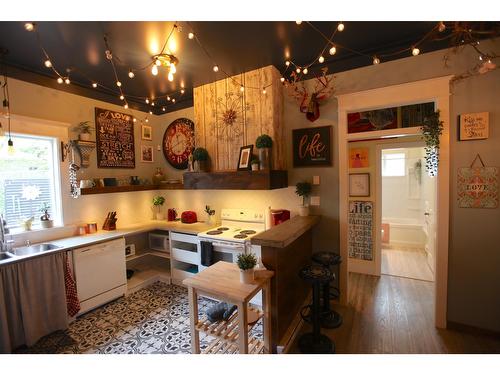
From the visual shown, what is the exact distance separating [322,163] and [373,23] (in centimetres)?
133

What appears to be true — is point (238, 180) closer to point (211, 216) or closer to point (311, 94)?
point (211, 216)

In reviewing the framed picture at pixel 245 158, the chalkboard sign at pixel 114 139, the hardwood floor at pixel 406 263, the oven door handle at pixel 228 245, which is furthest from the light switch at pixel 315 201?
the chalkboard sign at pixel 114 139

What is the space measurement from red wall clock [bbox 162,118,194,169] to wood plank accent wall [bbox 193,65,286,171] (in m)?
0.66

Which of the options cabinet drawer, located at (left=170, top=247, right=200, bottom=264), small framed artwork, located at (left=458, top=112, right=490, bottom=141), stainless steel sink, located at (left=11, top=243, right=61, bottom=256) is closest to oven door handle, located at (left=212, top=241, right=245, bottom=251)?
cabinet drawer, located at (left=170, top=247, right=200, bottom=264)

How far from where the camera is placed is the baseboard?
202cm

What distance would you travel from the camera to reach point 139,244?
11.7 ft

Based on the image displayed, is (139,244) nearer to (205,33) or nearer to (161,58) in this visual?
(161,58)

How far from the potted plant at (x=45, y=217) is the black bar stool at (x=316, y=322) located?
296cm

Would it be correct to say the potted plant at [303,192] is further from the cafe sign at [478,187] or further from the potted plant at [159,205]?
the potted plant at [159,205]

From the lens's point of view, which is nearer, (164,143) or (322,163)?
(322,163)

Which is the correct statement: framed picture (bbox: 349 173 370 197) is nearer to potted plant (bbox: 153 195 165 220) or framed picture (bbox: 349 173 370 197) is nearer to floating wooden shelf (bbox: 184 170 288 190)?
floating wooden shelf (bbox: 184 170 288 190)
